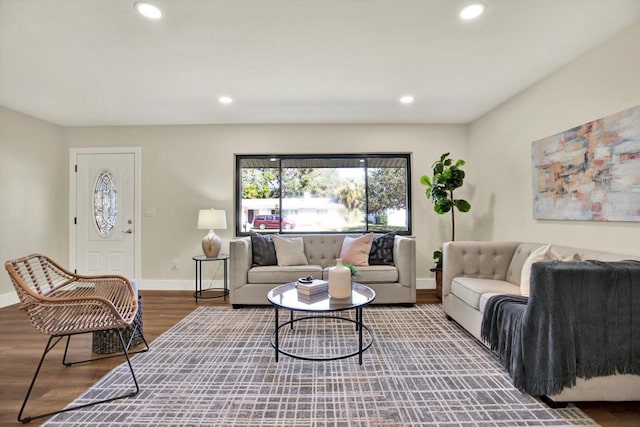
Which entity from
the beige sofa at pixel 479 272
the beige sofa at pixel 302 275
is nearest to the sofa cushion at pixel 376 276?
the beige sofa at pixel 302 275

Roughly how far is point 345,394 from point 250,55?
8.48ft

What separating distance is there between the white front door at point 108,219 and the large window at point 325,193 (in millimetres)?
1575

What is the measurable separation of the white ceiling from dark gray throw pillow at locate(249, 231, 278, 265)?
64.7 inches

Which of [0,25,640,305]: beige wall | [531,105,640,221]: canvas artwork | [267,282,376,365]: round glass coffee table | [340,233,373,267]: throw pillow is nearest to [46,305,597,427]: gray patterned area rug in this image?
[267,282,376,365]: round glass coffee table

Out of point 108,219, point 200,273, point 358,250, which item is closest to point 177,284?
point 200,273

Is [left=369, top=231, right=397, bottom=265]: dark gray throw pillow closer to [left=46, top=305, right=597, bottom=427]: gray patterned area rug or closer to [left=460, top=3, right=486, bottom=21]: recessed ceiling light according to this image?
[left=46, top=305, right=597, bottom=427]: gray patterned area rug

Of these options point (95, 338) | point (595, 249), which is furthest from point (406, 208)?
point (95, 338)

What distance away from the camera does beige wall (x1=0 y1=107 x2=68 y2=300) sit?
3.66 metres

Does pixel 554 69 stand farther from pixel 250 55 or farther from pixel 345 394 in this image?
pixel 345 394

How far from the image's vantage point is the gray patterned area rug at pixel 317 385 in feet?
5.32

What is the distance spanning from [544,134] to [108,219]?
5536 mm

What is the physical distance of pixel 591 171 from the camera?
2.42m

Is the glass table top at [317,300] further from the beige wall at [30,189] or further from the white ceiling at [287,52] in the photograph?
the beige wall at [30,189]

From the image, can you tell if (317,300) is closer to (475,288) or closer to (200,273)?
(475,288)
